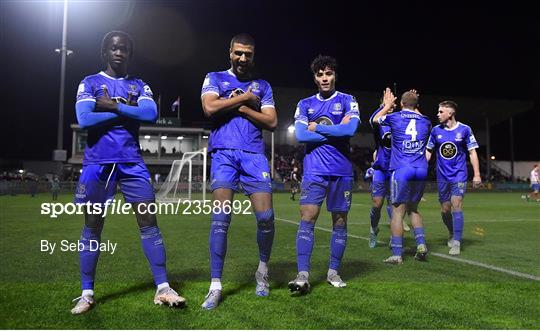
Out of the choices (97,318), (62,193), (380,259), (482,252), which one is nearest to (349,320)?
(97,318)

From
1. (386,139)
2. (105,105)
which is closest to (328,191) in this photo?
(105,105)

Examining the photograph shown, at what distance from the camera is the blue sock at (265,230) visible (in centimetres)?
427

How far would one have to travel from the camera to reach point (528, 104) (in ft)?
168

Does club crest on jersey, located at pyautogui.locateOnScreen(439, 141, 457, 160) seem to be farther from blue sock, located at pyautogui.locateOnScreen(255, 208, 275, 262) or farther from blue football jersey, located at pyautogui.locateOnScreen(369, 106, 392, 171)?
blue sock, located at pyautogui.locateOnScreen(255, 208, 275, 262)

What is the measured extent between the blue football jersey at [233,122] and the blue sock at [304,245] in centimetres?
98

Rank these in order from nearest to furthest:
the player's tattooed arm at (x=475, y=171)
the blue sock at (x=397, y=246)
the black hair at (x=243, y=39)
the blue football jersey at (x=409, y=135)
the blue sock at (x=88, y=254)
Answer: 1. the blue sock at (x=88, y=254)
2. the black hair at (x=243, y=39)
3. the blue sock at (x=397, y=246)
4. the blue football jersey at (x=409, y=135)
5. the player's tattooed arm at (x=475, y=171)

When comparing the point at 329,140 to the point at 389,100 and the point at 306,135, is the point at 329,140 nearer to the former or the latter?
the point at 306,135

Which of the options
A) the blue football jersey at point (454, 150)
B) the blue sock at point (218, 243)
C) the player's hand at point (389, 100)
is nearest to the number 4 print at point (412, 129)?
the player's hand at point (389, 100)

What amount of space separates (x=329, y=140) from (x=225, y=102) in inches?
52.2

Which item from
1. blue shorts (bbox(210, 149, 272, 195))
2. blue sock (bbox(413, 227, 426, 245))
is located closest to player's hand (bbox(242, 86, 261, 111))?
blue shorts (bbox(210, 149, 272, 195))

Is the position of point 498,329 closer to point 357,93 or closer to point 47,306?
point 47,306

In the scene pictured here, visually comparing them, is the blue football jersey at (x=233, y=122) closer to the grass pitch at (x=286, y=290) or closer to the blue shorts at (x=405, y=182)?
the grass pitch at (x=286, y=290)

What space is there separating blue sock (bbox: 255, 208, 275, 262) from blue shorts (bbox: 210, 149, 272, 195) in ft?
0.72

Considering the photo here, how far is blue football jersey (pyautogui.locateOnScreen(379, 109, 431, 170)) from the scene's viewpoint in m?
6.32
